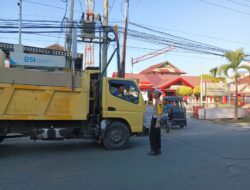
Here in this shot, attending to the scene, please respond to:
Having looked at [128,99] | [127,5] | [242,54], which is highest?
[127,5]

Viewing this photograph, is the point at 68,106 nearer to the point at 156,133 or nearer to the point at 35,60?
the point at 35,60

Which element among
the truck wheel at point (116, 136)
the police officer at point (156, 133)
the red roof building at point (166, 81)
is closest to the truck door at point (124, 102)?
the truck wheel at point (116, 136)

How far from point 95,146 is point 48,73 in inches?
136

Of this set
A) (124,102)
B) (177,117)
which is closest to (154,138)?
(124,102)

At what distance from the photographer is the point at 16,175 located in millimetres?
7977

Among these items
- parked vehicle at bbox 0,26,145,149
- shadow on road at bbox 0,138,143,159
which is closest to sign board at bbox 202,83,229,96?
shadow on road at bbox 0,138,143,159

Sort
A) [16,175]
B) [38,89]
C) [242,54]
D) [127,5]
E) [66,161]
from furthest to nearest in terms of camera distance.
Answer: [242,54], [127,5], [38,89], [66,161], [16,175]

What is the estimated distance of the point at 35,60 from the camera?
1138 centimetres

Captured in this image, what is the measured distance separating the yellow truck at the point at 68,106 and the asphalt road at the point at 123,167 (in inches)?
26.5

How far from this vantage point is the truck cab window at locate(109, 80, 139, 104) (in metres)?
11.9

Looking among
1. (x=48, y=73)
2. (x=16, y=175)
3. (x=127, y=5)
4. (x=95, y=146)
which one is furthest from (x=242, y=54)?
(x=16, y=175)

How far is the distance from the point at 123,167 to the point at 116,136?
3065 mm

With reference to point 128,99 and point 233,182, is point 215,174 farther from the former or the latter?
point 128,99

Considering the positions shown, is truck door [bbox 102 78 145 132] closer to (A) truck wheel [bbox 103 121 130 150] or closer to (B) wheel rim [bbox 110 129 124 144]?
(A) truck wheel [bbox 103 121 130 150]
